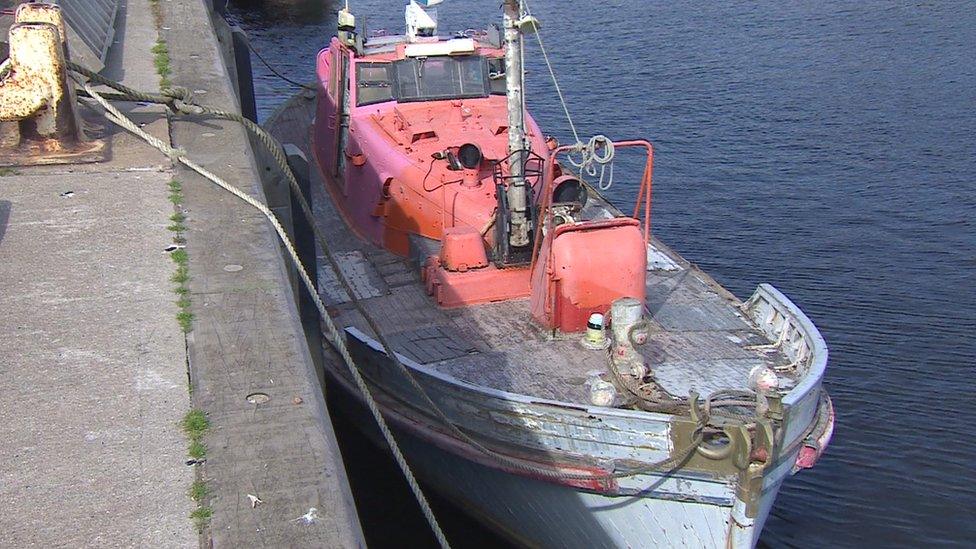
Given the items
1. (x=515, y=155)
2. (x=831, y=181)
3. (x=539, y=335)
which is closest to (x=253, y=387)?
(x=539, y=335)

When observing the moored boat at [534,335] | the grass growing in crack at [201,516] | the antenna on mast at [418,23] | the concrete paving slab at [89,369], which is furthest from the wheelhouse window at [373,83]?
the grass growing in crack at [201,516]

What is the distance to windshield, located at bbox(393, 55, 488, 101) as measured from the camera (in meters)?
13.6

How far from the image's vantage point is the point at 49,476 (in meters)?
4.35

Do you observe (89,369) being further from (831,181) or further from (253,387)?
(831,181)

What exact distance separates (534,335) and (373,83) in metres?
4.76

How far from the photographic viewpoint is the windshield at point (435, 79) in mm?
13578

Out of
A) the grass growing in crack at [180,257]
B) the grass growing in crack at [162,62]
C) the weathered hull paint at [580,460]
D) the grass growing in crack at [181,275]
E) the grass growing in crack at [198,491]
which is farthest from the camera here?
the grass growing in crack at [162,62]

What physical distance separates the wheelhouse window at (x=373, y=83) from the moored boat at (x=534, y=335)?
19mm

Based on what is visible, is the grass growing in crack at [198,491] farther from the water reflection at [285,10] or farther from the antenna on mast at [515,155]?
the water reflection at [285,10]

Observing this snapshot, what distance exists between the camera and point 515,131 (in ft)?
36.4

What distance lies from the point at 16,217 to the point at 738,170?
50.6ft

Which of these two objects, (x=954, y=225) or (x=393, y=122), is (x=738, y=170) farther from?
(x=393, y=122)

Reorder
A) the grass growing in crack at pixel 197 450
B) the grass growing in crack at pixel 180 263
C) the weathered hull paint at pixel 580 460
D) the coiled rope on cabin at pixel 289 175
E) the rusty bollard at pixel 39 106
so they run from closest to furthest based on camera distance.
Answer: the grass growing in crack at pixel 197 450 < the grass growing in crack at pixel 180 263 < the rusty bollard at pixel 39 106 < the coiled rope on cabin at pixel 289 175 < the weathered hull paint at pixel 580 460

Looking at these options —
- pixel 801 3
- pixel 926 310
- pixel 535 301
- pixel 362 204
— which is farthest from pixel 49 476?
pixel 801 3
